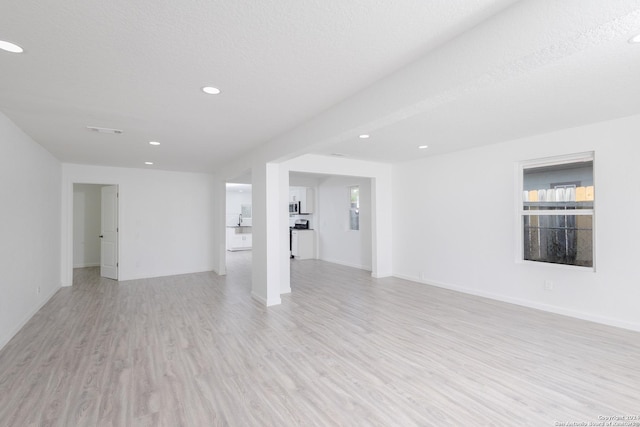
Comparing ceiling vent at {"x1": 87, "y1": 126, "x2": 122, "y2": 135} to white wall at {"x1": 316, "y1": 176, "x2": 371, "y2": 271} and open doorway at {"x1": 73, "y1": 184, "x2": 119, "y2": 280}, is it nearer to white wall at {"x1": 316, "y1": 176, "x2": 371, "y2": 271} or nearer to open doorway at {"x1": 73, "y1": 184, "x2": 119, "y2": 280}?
open doorway at {"x1": 73, "y1": 184, "x2": 119, "y2": 280}

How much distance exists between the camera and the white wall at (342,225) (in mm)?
7832

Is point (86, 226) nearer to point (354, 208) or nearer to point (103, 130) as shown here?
point (103, 130)

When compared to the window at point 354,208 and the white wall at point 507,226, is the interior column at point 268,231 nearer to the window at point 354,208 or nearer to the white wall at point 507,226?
the white wall at point 507,226

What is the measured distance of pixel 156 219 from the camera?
7156 mm

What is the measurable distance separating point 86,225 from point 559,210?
1034 centimetres

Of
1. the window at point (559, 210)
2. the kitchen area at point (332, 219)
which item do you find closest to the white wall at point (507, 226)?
the window at point (559, 210)

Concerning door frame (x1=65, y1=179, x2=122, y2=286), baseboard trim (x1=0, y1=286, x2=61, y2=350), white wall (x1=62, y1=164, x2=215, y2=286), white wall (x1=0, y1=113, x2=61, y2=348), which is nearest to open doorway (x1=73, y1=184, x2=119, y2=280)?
white wall (x1=62, y1=164, x2=215, y2=286)

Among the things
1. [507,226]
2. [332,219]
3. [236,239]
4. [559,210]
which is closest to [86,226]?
[236,239]

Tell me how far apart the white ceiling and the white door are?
314 cm

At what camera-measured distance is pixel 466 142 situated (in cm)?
485

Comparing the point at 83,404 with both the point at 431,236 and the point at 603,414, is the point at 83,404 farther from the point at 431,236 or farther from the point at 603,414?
the point at 431,236

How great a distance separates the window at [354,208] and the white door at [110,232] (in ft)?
17.7

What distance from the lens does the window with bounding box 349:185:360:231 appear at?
8211 mm

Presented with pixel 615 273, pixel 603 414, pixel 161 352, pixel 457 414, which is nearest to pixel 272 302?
pixel 161 352
